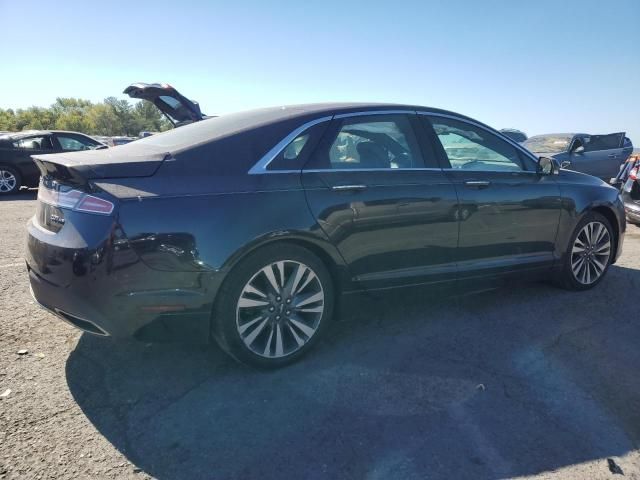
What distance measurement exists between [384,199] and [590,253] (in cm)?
Result: 259

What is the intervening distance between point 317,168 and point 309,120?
34 centimetres

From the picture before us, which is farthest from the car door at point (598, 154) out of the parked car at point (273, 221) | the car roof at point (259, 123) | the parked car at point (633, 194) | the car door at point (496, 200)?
the car roof at point (259, 123)

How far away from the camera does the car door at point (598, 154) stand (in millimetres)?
12867

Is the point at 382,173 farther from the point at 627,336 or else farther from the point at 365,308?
the point at 627,336

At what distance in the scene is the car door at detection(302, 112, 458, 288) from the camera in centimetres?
324

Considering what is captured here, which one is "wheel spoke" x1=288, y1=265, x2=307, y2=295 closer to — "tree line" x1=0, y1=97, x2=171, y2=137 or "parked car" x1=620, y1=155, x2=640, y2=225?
"parked car" x1=620, y1=155, x2=640, y2=225

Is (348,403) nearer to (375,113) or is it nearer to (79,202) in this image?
(79,202)

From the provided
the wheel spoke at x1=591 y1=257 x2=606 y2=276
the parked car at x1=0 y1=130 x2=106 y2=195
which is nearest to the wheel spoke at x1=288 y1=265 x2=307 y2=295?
the wheel spoke at x1=591 y1=257 x2=606 y2=276

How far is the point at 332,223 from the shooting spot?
3.19 m

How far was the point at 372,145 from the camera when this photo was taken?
3.58 metres

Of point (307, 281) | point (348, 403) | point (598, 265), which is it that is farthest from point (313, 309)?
point (598, 265)

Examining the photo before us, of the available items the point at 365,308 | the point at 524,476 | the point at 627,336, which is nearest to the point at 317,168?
the point at 365,308

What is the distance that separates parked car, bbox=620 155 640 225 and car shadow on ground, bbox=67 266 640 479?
15.8 feet

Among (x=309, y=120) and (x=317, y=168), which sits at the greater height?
(x=309, y=120)
